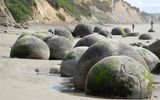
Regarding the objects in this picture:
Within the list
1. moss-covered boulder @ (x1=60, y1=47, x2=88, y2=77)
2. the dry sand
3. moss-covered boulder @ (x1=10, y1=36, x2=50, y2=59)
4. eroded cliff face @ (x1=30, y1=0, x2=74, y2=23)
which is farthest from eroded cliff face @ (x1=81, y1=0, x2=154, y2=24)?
moss-covered boulder @ (x1=60, y1=47, x2=88, y2=77)

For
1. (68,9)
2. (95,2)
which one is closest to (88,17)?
(68,9)

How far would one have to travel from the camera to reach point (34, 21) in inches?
2398

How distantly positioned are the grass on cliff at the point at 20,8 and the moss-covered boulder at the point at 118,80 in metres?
44.2

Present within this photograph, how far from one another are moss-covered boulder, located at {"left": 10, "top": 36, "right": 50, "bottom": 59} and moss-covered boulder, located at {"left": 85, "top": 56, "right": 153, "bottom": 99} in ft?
25.0

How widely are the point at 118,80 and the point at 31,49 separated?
826 centimetres

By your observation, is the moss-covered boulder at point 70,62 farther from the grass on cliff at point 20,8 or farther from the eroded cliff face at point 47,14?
the eroded cliff face at point 47,14

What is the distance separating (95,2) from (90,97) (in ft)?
420

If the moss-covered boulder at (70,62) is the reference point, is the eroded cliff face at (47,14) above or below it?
above

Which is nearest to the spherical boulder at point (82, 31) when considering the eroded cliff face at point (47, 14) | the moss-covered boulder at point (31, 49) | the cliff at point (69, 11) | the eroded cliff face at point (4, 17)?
the eroded cliff face at point (4, 17)

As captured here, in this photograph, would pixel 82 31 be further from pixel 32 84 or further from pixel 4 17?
pixel 32 84

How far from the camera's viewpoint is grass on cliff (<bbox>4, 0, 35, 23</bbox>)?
180 ft

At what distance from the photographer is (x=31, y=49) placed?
1792cm

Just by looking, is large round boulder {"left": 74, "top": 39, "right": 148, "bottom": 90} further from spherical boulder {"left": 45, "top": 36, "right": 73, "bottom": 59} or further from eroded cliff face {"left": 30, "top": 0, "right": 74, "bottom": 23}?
eroded cliff face {"left": 30, "top": 0, "right": 74, "bottom": 23}

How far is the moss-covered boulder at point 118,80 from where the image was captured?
10.1 m
